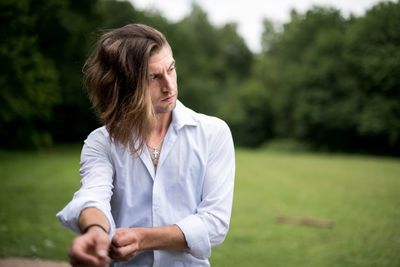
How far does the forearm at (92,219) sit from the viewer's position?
6.22 feet

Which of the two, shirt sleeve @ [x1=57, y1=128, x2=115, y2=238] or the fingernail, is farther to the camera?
shirt sleeve @ [x1=57, y1=128, x2=115, y2=238]

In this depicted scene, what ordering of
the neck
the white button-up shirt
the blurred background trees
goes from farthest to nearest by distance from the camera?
the blurred background trees < the neck < the white button-up shirt

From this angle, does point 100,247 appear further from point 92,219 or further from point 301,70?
point 301,70

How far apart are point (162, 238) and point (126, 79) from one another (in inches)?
33.3

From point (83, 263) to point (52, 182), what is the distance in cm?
1104

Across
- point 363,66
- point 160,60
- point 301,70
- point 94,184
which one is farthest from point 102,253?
point 301,70

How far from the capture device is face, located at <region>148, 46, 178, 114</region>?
224cm

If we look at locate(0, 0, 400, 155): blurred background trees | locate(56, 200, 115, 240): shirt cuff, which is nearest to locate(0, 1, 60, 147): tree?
locate(0, 0, 400, 155): blurred background trees

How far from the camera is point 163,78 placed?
7.47ft

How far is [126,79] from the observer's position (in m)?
2.23

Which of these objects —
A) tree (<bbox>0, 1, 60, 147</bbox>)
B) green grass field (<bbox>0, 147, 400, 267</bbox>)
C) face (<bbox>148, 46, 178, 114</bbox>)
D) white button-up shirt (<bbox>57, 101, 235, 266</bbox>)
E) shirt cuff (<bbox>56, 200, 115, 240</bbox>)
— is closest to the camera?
shirt cuff (<bbox>56, 200, 115, 240</bbox>)

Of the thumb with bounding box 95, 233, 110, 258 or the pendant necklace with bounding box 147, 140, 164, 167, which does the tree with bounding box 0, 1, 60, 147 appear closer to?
the pendant necklace with bounding box 147, 140, 164, 167

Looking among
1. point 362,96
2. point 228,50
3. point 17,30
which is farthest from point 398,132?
point 228,50

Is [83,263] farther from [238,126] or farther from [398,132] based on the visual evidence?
[238,126]
